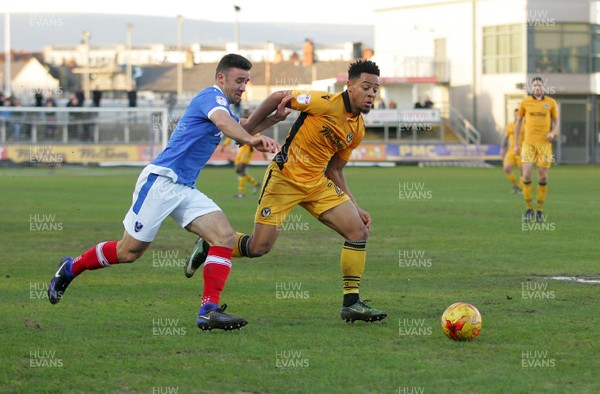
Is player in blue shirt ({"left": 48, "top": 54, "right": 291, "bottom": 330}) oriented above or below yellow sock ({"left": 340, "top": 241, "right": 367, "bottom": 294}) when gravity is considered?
above

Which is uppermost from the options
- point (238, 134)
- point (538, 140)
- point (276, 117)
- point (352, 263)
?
point (276, 117)

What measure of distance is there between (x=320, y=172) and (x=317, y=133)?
0.38m

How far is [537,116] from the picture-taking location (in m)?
20.3

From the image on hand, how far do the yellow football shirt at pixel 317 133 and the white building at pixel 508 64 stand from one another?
48756 mm

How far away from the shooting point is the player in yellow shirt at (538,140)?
19.8m

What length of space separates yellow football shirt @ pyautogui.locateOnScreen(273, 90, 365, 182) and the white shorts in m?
0.95

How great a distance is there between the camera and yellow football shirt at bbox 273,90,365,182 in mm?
9531
